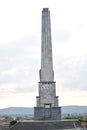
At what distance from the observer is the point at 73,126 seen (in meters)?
36.4

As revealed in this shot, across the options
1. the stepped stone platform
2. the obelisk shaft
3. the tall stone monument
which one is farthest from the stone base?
the stepped stone platform

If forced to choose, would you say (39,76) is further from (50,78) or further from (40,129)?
(40,129)

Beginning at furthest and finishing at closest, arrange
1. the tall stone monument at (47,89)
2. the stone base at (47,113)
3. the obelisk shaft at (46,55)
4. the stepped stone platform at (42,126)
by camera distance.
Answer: the obelisk shaft at (46,55) → the tall stone monument at (47,89) → the stone base at (47,113) → the stepped stone platform at (42,126)

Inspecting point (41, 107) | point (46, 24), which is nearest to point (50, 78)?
point (41, 107)

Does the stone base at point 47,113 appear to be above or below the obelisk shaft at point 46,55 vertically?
below

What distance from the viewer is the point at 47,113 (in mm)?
40688

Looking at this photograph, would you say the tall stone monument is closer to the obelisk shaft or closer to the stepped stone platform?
the obelisk shaft

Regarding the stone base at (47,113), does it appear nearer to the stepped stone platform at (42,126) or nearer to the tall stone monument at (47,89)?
the tall stone monument at (47,89)

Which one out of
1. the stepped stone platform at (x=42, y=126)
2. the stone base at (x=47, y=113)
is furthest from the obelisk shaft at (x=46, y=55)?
the stepped stone platform at (x=42, y=126)

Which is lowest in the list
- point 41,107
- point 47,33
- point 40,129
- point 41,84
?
point 40,129

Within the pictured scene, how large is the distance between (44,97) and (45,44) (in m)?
6.82

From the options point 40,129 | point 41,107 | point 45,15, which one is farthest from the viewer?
point 45,15

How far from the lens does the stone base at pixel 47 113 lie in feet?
132

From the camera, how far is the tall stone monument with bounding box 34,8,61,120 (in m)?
40.5
